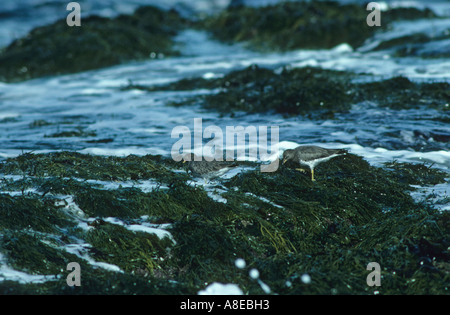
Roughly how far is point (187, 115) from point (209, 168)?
14.1 ft

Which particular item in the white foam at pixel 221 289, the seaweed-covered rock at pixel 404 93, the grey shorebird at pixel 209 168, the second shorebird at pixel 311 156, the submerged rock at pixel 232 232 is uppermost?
the seaweed-covered rock at pixel 404 93

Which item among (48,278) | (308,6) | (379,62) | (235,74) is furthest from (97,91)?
(308,6)

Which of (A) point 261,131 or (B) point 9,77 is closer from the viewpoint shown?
(A) point 261,131

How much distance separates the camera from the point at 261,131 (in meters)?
8.45

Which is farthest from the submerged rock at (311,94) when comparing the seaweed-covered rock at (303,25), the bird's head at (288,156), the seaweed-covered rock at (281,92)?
the seaweed-covered rock at (303,25)

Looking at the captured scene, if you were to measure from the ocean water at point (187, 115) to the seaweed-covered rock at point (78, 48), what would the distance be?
0.84m

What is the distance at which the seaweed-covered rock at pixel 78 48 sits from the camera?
624 inches

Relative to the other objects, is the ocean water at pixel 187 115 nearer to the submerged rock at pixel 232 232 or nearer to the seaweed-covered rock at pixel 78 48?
the submerged rock at pixel 232 232

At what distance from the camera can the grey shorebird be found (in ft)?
18.6

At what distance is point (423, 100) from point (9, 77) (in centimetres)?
1240

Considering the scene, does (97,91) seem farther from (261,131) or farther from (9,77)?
(261,131)

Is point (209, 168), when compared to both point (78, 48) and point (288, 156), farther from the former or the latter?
point (78, 48)

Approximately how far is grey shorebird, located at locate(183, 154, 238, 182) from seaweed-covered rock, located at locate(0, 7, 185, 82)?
36.7ft
